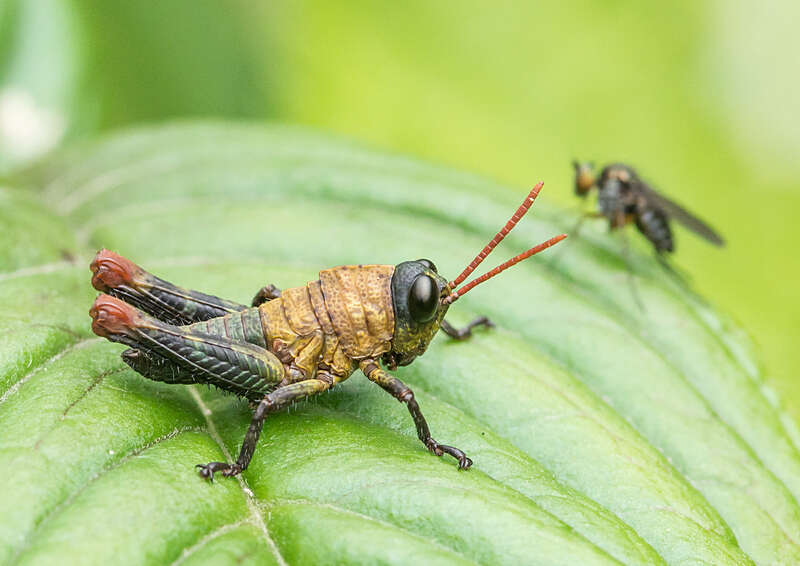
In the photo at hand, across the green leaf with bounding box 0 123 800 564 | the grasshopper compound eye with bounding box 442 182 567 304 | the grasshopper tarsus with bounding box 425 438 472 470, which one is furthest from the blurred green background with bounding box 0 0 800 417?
the grasshopper tarsus with bounding box 425 438 472 470

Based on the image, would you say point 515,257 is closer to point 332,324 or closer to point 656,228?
point 332,324

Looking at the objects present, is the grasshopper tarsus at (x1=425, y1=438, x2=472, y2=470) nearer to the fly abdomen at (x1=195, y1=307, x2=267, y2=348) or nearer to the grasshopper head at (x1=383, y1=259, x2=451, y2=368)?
the grasshopper head at (x1=383, y1=259, x2=451, y2=368)

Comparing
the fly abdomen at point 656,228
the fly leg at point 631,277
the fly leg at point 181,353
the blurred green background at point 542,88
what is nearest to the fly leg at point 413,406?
the fly leg at point 181,353

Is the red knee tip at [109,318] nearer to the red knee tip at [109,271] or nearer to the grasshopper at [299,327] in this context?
the grasshopper at [299,327]

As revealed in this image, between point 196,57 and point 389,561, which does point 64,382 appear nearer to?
point 389,561

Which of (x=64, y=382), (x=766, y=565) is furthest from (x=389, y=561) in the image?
(x=766, y=565)

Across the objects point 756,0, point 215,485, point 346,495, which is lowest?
point 215,485
